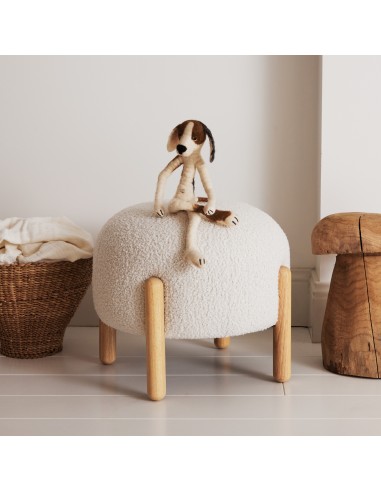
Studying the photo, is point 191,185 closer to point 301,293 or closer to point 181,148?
point 181,148

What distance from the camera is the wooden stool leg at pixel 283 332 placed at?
1.74 metres

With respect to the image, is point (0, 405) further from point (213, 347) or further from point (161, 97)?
point (161, 97)

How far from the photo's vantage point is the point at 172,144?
1667mm

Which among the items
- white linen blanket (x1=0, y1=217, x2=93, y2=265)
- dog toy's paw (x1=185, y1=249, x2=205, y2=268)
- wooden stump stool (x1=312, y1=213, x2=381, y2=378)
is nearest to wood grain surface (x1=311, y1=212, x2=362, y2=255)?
wooden stump stool (x1=312, y1=213, x2=381, y2=378)

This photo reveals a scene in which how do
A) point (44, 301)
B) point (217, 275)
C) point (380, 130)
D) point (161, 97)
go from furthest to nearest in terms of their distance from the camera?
point (161, 97), point (380, 130), point (44, 301), point (217, 275)

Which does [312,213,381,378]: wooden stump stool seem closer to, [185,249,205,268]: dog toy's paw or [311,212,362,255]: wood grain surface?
[311,212,362,255]: wood grain surface

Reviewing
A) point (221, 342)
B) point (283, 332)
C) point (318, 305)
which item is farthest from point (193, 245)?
point (318, 305)

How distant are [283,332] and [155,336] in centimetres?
33

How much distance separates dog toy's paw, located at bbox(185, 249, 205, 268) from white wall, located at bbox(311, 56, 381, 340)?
2.21 ft

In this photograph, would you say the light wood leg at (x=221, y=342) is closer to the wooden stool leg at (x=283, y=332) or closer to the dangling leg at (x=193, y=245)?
the wooden stool leg at (x=283, y=332)

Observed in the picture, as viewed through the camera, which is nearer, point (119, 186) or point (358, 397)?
point (358, 397)

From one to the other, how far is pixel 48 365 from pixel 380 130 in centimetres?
112

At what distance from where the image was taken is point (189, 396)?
171 centimetres

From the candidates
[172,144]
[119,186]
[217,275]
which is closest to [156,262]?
[217,275]
